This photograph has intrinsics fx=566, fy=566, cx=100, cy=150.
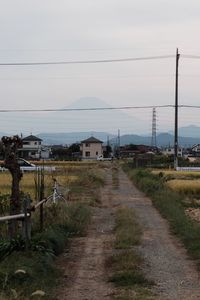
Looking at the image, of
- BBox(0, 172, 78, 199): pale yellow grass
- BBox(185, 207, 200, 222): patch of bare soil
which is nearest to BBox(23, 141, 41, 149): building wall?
BBox(0, 172, 78, 199): pale yellow grass

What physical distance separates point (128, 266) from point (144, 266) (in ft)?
1.46

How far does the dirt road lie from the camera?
830cm

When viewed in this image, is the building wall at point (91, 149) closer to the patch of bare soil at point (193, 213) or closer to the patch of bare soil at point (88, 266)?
the patch of bare soil at point (193, 213)

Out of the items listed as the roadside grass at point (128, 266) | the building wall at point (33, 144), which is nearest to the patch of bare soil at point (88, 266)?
the roadside grass at point (128, 266)

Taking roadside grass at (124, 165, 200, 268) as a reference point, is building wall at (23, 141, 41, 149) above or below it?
above

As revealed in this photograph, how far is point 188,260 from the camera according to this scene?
1101 cm

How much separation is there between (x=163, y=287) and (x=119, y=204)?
50.0 ft

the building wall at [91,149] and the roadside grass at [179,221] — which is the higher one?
the building wall at [91,149]

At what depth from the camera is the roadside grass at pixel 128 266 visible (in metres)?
8.16

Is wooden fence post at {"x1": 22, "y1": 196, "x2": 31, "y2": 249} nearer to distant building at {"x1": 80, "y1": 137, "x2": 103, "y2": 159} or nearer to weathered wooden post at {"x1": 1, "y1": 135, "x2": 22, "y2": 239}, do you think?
weathered wooden post at {"x1": 1, "y1": 135, "x2": 22, "y2": 239}

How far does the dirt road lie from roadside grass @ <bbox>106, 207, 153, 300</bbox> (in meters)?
0.15

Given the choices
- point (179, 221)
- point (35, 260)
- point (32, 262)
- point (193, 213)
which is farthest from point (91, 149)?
point (32, 262)

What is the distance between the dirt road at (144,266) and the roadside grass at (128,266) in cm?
15

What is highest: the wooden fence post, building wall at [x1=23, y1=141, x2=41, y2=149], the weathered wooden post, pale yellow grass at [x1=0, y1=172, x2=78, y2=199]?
building wall at [x1=23, y1=141, x2=41, y2=149]
